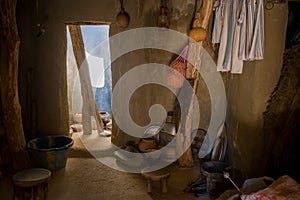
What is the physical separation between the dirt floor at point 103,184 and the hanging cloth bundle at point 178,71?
116 centimetres

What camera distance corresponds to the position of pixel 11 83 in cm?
342

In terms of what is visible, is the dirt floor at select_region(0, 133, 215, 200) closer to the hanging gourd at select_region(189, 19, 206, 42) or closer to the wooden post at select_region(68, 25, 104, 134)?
the wooden post at select_region(68, 25, 104, 134)

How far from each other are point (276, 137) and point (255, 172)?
1.41ft

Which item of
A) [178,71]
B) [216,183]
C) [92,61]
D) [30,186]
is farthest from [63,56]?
[216,183]

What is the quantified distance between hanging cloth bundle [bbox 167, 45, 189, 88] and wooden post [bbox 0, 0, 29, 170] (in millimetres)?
2070

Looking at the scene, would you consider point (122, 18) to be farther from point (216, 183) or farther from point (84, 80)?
point (216, 183)

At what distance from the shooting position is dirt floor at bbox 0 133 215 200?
2955mm

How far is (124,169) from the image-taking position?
145 inches

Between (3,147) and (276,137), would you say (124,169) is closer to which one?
(3,147)

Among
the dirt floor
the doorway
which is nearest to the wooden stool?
the dirt floor

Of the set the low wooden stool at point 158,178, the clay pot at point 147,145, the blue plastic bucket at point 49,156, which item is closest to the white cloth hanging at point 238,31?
the low wooden stool at point 158,178

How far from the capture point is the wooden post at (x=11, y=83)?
128 inches

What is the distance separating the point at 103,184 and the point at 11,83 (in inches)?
67.8

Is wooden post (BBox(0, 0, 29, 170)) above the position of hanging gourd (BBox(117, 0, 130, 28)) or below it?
below
